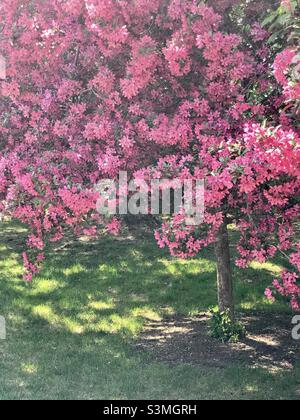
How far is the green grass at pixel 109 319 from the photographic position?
17.0 feet

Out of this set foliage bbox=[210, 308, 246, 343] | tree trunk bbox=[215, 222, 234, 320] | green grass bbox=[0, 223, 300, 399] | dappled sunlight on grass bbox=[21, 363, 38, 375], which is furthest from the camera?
tree trunk bbox=[215, 222, 234, 320]

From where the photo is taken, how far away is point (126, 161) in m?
5.13

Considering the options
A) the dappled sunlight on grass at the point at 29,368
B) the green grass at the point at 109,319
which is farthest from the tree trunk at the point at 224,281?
the dappled sunlight on grass at the point at 29,368

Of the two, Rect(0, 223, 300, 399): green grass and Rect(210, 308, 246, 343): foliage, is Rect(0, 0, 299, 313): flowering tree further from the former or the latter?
Rect(210, 308, 246, 343): foliage

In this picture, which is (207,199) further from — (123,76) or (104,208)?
(123,76)

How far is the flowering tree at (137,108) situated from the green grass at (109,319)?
105 centimetres

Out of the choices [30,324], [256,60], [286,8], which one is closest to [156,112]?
[256,60]

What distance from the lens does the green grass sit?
17.0 ft

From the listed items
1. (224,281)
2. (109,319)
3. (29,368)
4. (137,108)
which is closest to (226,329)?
(224,281)

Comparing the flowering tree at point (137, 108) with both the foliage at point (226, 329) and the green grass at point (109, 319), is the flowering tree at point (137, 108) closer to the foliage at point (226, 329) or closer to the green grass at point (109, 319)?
the green grass at point (109, 319)

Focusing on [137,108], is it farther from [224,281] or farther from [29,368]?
[29,368]

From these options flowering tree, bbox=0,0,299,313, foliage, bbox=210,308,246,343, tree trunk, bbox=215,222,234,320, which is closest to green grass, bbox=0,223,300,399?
foliage, bbox=210,308,246,343

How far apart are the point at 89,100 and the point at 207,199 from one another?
67.8 inches

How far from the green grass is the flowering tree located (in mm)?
1050
